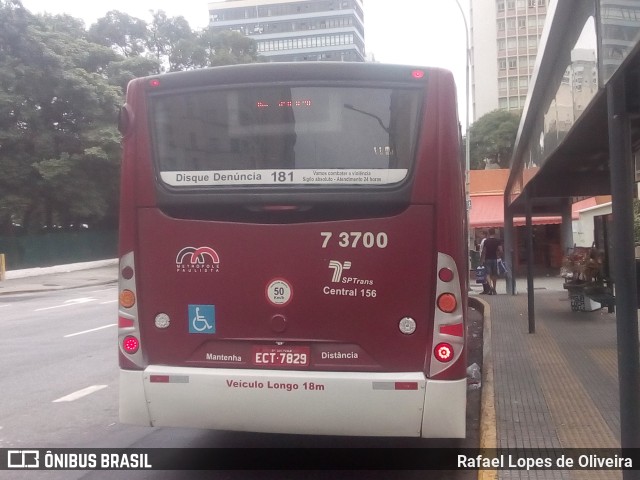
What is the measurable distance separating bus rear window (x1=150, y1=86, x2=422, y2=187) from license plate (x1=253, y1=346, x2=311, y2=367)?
49.0 inches

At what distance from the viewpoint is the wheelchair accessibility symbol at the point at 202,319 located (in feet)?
19.2

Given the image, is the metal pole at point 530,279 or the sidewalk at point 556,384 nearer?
the sidewalk at point 556,384

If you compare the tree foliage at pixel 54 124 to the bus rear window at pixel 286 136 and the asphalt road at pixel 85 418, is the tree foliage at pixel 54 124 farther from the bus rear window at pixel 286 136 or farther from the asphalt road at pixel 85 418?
the bus rear window at pixel 286 136

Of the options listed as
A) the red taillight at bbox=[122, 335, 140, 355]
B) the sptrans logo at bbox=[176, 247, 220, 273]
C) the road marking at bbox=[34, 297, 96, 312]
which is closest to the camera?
the sptrans logo at bbox=[176, 247, 220, 273]

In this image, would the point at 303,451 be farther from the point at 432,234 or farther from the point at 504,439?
the point at 432,234

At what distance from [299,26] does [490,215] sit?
299ft

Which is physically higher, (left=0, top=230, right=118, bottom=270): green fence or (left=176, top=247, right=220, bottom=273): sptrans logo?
(left=0, top=230, right=118, bottom=270): green fence

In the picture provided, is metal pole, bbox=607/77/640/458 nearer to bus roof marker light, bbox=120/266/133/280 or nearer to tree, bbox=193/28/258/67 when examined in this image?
bus roof marker light, bbox=120/266/133/280

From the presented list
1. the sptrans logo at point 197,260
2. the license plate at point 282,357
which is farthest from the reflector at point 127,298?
the license plate at point 282,357

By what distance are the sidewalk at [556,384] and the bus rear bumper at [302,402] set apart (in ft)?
2.74

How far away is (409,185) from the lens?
5629mm

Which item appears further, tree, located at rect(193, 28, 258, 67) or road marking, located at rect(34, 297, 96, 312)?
tree, located at rect(193, 28, 258, 67)

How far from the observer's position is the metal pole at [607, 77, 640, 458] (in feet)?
16.7

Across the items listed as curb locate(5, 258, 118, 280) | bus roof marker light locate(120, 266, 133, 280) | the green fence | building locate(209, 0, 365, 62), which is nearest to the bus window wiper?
bus roof marker light locate(120, 266, 133, 280)
